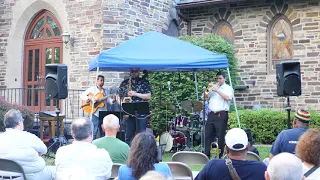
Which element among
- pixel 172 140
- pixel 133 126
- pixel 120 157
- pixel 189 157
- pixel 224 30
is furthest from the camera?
pixel 224 30

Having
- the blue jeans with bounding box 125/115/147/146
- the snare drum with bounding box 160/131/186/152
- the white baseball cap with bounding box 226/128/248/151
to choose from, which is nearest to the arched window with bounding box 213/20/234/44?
the snare drum with bounding box 160/131/186/152

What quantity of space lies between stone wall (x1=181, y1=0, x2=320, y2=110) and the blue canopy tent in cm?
565

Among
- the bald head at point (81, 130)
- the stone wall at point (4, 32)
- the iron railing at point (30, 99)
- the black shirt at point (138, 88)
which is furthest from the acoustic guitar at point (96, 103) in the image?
the stone wall at point (4, 32)

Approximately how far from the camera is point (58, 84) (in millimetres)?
9109

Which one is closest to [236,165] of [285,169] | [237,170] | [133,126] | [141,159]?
[237,170]

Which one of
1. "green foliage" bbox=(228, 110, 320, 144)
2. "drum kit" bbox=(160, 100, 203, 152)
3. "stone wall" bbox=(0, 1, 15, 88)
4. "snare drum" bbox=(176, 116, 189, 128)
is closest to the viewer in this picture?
"drum kit" bbox=(160, 100, 203, 152)

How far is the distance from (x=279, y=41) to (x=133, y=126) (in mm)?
7132

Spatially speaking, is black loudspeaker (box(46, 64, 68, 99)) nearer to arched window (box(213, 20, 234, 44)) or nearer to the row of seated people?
the row of seated people

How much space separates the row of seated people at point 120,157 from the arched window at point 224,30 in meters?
10.2

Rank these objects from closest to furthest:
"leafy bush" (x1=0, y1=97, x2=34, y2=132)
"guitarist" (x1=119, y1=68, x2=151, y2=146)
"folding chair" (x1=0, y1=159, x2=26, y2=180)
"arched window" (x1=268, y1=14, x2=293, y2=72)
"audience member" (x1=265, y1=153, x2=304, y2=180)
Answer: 1. "audience member" (x1=265, y1=153, x2=304, y2=180)
2. "folding chair" (x1=0, y1=159, x2=26, y2=180)
3. "guitarist" (x1=119, y1=68, x2=151, y2=146)
4. "leafy bush" (x1=0, y1=97, x2=34, y2=132)
5. "arched window" (x1=268, y1=14, x2=293, y2=72)

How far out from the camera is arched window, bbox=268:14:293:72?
14797mm

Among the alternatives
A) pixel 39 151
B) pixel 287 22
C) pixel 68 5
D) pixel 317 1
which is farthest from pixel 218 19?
pixel 39 151

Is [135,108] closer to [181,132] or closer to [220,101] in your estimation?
[220,101]

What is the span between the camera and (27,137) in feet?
16.7
